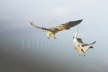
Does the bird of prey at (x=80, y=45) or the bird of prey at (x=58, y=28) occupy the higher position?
the bird of prey at (x=58, y=28)

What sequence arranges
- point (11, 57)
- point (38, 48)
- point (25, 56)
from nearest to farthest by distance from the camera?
1. point (11, 57)
2. point (25, 56)
3. point (38, 48)

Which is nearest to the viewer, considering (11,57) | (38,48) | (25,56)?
(11,57)

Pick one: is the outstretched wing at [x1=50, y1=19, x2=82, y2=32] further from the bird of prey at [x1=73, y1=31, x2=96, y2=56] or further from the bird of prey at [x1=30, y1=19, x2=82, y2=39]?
the bird of prey at [x1=73, y1=31, x2=96, y2=56]

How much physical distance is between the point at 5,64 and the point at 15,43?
324mm

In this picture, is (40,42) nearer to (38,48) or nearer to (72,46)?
(38,48)

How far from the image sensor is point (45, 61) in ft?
9.18

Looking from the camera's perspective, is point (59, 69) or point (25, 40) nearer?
point (59, 69)

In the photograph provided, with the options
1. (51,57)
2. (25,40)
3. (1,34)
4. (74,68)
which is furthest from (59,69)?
(1,34)

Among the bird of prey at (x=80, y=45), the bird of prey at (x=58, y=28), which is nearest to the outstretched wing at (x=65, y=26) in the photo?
the bird of prey at (x=58, y=28)

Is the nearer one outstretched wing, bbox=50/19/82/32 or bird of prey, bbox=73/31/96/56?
outstretched wing, bbox=50/19/82/32

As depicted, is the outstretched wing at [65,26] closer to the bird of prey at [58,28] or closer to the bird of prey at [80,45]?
the bird of prey at [58,28]

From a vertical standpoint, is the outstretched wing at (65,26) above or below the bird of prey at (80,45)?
above

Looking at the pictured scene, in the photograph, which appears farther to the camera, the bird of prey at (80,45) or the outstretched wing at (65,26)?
the bird of prey at (80,45)

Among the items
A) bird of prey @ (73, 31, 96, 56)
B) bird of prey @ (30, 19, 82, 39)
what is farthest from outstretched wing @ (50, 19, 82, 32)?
bird of prey @ (73, 31, 96, 56)
